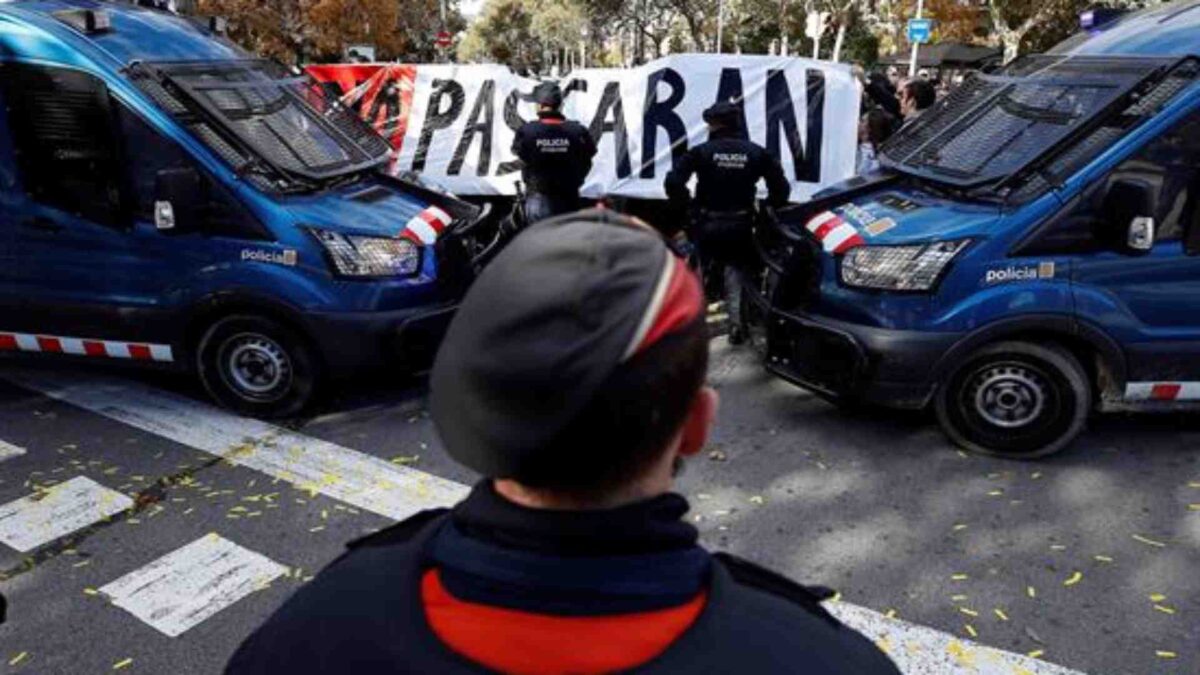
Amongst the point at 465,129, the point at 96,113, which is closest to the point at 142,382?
the point at 96,113

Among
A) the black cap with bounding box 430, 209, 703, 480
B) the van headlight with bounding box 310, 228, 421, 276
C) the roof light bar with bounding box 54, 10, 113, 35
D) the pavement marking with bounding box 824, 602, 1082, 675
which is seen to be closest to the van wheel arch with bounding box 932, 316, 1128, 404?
the pavement marking with bounding box 824, 602, 1082, 675

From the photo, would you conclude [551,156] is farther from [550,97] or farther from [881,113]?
[881,113]

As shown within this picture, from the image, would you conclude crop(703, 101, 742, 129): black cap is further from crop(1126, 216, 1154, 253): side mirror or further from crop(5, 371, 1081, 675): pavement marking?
crop(5, 371, 1081, 675): pavement marking

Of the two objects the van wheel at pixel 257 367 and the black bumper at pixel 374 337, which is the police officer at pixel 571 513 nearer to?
the black bumper at pixel 374 337

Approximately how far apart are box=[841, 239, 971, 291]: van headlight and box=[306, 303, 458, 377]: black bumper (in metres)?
2.26

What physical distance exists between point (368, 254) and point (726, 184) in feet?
7.79

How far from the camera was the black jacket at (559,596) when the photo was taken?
97cm

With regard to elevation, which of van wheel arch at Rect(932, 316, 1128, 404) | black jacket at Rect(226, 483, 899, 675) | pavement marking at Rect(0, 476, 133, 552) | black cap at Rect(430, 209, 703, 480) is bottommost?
pavement marking at Rect(0, 476, 133, 552)

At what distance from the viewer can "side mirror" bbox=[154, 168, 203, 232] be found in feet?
15.3

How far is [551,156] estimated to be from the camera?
6875 mm

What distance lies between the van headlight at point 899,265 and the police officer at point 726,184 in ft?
4.80

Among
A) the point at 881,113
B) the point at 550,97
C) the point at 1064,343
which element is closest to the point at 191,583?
the point at 1064,343

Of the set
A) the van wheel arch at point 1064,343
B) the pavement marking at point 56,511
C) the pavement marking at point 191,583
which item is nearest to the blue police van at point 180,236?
the pavement marking at point 56,511

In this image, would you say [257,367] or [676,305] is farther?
[257,367]
